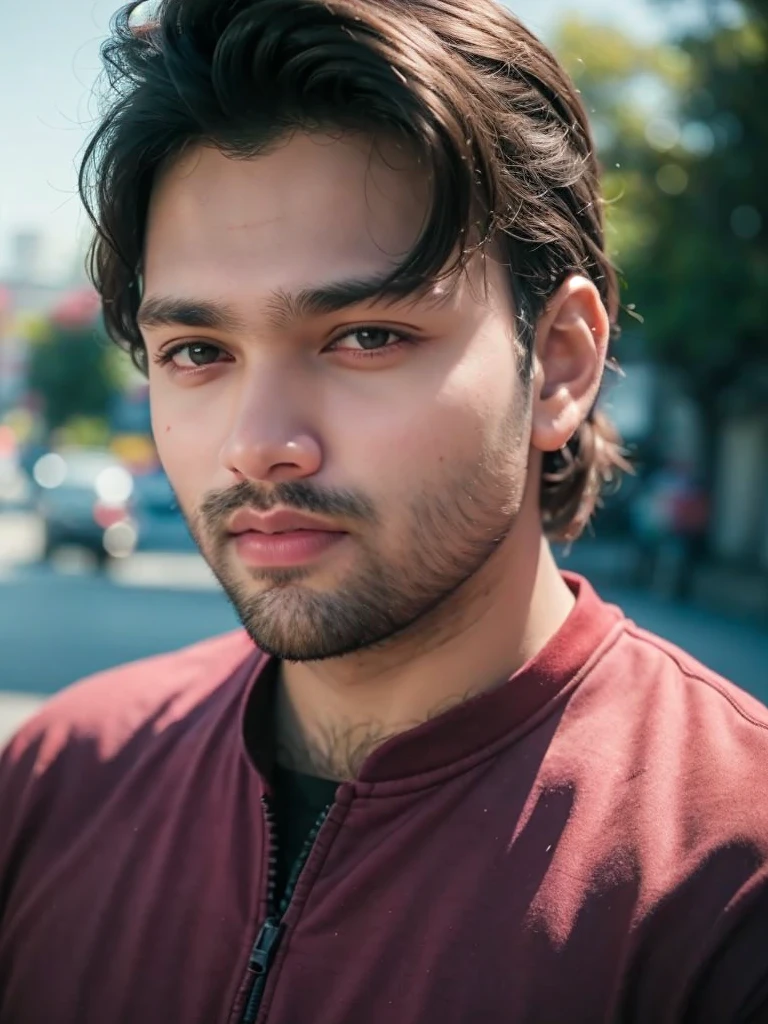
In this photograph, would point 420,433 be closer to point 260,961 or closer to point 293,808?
point 293,808

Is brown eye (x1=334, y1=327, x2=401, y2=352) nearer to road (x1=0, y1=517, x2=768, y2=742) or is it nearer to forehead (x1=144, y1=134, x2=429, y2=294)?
forehead (x1=144, y1=134, x2=429, y2=294)

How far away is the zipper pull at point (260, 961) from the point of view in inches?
66.1

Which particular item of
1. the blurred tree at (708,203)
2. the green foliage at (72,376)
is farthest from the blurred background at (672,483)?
the green foliage at (72,376)

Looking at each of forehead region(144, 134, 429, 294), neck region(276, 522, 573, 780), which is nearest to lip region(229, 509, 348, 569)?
neck region(276, 522, 573, 780)

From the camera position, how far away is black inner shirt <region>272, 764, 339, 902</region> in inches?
71.2

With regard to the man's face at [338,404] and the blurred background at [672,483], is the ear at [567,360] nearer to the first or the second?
the man's face at [338,404]

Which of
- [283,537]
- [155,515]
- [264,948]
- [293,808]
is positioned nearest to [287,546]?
[283,537]

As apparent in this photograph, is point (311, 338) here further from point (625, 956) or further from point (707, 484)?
point (707, 484)

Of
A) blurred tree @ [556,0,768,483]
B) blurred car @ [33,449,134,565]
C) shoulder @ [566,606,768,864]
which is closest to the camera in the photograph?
shoulder @ [566,606,768,864]

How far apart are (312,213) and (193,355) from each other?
0.94 ft

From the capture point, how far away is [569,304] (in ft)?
6.40

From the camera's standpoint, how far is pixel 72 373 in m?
47.5

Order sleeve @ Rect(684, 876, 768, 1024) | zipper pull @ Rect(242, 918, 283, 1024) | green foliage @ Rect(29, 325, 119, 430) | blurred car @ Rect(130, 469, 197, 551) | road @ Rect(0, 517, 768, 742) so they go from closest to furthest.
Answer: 1. sleeve @ Rect(684, 876, 768, 1024)
2. zipper pull @ Rect(242, 918, 283, 1024)
3. road @ Rect(0, 517, 768, 742)
4. blurred car @ Rect(130, 469, 197, 551)
5. green foliage @ Rect(29, 325, 119, 430)

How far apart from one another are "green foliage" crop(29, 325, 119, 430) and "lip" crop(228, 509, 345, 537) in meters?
46.8
